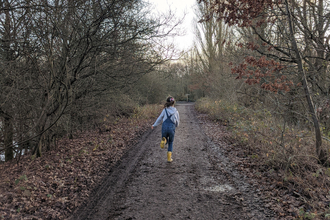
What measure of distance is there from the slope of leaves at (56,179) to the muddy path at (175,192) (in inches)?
14.4

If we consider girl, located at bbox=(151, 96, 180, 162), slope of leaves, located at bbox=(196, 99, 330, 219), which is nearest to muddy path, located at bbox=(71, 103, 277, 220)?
slope of leaves, located at bbox=(196, 99, 330, 219)

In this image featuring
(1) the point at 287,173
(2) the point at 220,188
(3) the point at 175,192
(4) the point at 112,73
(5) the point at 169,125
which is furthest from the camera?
(4) the point at 112,73

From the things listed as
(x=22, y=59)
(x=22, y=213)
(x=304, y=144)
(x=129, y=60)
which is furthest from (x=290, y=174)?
(x=22, y=59)

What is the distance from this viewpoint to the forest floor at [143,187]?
155 inches

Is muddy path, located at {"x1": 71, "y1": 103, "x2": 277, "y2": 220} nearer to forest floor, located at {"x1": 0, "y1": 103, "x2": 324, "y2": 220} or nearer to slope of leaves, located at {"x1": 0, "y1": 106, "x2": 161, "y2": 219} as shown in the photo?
forest floor, located at {"x1": 0, "y1": 103, "x2": 324, "y2": 220}

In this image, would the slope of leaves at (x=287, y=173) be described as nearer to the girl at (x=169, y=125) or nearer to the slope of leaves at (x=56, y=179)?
the girl at (x=169, y=125)

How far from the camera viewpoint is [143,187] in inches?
196

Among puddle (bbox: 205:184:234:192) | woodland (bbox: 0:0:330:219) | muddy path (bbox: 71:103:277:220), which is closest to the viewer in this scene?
muddy path (bbox: 71:103:277:220)

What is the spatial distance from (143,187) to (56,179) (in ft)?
7.05

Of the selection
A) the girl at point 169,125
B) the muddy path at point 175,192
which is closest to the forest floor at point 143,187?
the muddy path at point 175,192

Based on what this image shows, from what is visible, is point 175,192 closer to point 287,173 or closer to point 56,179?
point 287,173

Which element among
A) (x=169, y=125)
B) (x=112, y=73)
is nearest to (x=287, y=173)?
(x=169, y=125)

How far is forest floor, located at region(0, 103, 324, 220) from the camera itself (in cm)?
395

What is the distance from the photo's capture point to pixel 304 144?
22.0ft
